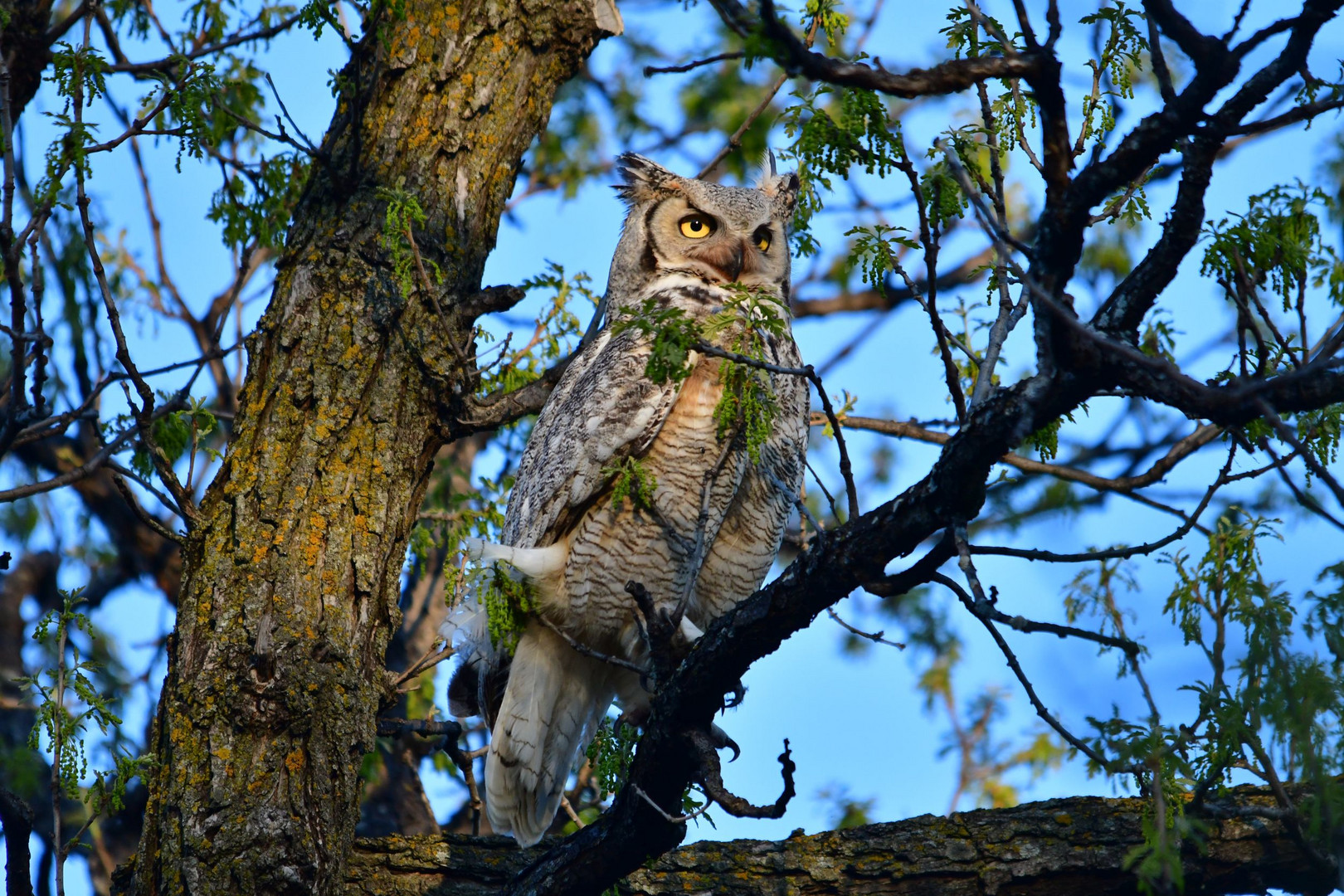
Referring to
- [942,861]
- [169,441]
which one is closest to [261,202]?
[169,441]

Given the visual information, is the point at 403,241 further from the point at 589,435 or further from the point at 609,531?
the point at 609,531

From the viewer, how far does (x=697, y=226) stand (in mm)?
3682

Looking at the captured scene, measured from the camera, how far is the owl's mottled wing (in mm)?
2951

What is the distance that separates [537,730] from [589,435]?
2.81 ft

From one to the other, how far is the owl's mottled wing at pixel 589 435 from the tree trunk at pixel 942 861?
34.8 inches

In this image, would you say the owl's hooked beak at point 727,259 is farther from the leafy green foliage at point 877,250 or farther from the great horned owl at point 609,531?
the leafy green foliage at point 877,250

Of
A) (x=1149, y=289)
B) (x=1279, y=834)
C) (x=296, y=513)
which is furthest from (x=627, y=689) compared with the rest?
(x=1149, y=289)

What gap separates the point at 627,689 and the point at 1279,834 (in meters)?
1.71

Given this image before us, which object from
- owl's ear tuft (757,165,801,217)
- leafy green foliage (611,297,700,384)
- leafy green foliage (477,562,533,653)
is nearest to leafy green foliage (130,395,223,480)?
leafy green foliage (477,562,533,653)

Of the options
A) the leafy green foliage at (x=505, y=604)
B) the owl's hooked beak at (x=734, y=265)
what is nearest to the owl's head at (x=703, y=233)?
the owl's hooked beak at (x=734, y=265)

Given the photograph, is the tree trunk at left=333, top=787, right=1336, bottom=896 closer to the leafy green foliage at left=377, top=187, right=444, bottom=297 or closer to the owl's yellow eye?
the leafy green foliage at left=377, top=187, right=444, bottom=297

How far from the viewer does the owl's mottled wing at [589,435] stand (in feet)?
9.68

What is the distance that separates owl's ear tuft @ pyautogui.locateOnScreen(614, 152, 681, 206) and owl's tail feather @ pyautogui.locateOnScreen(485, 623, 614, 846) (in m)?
1.57

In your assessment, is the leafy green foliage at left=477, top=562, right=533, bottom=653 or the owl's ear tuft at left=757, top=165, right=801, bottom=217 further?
the owl's ear tuft at left=757, top=165, right=801, bottom=217
